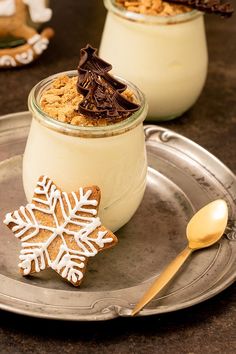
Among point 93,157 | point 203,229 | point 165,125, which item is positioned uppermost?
point 93,157

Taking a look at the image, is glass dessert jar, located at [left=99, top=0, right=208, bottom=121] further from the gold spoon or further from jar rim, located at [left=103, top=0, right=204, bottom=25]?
the gold spoon

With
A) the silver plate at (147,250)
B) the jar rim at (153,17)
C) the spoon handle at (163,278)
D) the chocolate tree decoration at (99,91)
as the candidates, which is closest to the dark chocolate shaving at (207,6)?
the jar rim at (153,17)

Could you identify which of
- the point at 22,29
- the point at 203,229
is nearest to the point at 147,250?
the point at 203,229

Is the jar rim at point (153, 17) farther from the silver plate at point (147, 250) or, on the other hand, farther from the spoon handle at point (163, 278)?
the spoon handle at point (163, 278)

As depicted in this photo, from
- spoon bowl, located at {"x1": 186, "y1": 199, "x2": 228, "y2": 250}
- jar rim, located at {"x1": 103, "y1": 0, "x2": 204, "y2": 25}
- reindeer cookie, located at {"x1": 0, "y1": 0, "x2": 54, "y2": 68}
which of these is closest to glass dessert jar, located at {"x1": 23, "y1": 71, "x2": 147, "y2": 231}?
spoon bowl, located at {"x1": 186, "y1": 199, "x2": 228, "y2": 250}

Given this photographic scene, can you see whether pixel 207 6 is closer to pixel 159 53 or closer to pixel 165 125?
pixel 159 53

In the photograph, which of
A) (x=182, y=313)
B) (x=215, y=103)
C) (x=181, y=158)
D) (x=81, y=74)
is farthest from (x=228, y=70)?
(x=182, y=313)
